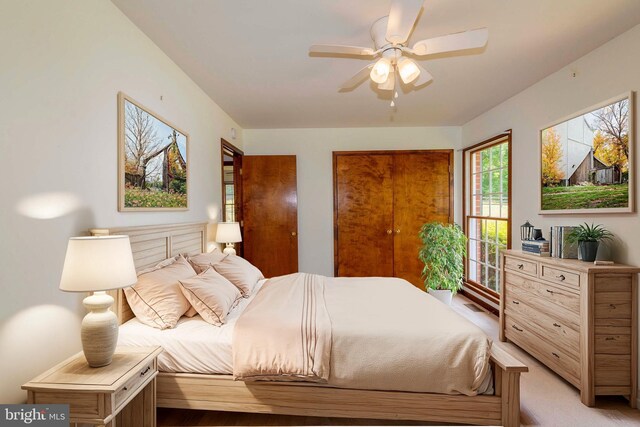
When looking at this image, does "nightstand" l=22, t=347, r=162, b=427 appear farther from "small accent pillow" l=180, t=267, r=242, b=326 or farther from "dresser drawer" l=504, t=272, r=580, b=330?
"dresser drawer" l=504, t=272, r=580, b=330

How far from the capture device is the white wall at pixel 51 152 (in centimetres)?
135

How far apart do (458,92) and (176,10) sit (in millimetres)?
2810

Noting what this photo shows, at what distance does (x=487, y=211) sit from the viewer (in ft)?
14.2

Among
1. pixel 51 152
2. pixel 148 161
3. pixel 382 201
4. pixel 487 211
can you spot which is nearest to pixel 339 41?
pixel 148 161

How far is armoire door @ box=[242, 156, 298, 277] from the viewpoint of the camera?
185 inches

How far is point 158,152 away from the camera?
96.5 inches

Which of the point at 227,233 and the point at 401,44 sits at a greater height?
the point at 401,44

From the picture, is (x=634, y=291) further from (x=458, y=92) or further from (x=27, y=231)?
(x=27, y=231)

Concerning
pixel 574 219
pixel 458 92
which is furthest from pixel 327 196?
pixel 574 219

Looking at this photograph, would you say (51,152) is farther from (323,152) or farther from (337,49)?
(323,152)

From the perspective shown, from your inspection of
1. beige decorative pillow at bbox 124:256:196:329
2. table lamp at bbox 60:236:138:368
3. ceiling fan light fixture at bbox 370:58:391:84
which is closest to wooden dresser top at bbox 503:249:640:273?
ceiling fan light fixture at bbox 370:58:391:84

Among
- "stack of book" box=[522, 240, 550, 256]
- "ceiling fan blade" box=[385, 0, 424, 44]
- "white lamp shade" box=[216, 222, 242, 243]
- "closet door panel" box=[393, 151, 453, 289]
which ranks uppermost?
"ceiling fan blade" box=[385, 0, 424, 44]

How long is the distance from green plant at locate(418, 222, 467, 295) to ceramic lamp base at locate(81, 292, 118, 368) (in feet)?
11.9

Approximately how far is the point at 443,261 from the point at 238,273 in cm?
272
